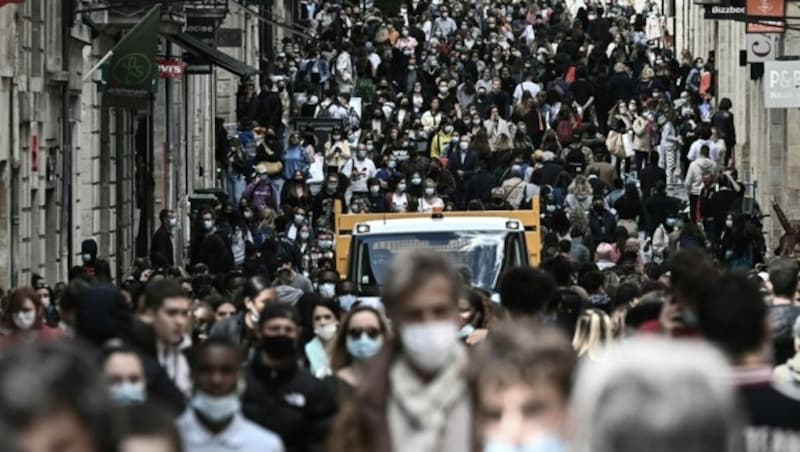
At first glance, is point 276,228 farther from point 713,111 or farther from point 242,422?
point 242,422

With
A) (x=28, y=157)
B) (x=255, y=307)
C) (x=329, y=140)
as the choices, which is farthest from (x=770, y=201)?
(x=255, y=307)

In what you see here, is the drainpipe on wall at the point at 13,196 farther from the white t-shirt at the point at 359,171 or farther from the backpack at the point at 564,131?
the backpack at the point at 564,131

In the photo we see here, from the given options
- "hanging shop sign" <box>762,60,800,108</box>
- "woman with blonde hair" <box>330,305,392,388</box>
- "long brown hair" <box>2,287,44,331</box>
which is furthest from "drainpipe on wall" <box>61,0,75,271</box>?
"woman with blonde hair" <box>330,305,392,388</box>

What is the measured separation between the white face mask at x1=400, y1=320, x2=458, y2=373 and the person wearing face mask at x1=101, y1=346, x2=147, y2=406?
1.10 meters

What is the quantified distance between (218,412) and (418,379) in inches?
49.8

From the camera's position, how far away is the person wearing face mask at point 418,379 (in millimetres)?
9898

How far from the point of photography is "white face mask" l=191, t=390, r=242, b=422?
11109 mm

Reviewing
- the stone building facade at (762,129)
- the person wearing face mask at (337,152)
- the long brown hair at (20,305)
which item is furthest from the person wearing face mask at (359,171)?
the long brown hair at (20,305)

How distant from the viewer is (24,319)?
674 inches

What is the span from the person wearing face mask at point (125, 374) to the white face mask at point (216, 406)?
0.25 meters

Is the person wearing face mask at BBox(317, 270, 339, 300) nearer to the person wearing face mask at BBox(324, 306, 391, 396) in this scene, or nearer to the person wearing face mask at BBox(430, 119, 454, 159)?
the person wearing face mask at BBox(324, 306, 391, 396)

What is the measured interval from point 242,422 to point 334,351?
2.63 metres

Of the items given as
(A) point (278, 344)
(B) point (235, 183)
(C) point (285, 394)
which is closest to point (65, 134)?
(B) point (235, 183)

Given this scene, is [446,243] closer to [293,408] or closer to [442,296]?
[293,408]
